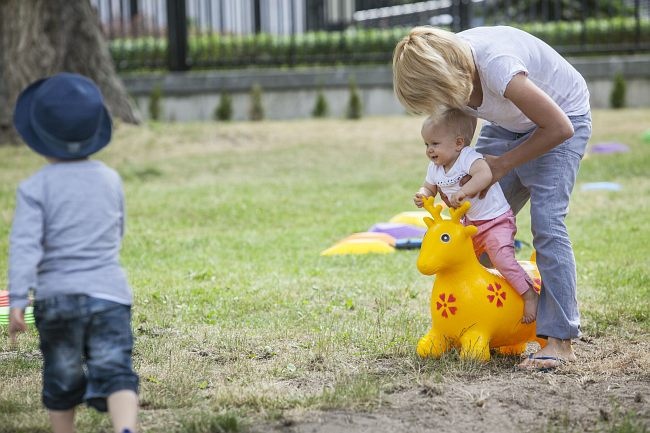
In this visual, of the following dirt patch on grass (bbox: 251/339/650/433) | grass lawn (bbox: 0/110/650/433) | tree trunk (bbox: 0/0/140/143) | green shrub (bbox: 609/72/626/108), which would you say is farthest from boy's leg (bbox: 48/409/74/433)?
green shrub (bbox: 609/72/626/108)

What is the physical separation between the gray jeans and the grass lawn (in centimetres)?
29

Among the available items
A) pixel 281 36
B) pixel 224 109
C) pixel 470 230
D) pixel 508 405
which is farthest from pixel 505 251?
pixel 281 36

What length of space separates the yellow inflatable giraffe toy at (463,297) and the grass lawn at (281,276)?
0.10 metres

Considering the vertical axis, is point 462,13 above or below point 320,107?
above

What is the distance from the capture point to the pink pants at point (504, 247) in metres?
4.07

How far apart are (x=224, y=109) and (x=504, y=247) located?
426 inches

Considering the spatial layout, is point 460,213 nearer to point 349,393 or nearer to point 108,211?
point 349,393

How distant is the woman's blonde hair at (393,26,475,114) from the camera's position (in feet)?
12.2

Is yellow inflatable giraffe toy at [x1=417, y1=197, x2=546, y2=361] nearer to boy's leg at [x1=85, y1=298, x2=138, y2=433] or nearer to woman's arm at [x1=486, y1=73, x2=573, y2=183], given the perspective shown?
woman's arm at [x1=486, y1=73, x2=573, y2=183]

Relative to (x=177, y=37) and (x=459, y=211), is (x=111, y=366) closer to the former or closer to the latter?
(x=459, y=211)

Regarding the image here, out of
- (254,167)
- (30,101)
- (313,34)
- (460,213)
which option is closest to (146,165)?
(254,167)

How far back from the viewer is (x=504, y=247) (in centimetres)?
406

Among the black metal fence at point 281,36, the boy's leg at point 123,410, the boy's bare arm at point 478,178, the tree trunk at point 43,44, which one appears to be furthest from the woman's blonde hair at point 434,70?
the black metal fence at point 281,36

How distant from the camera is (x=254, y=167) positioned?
11.3 metres
